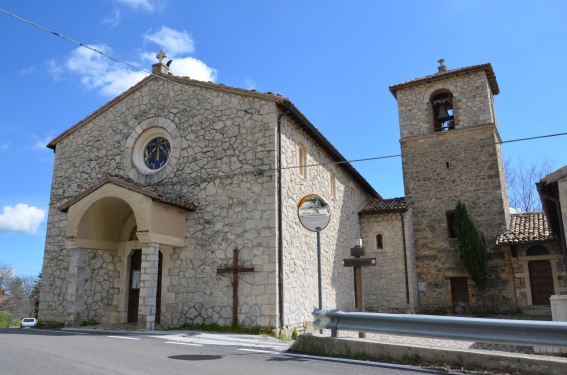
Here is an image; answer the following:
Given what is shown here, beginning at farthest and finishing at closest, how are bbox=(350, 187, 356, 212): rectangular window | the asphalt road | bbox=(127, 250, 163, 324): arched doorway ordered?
bbox=(350, 187, 356, 212): rectangular window < bbox=(127, 250, 163, 324): arched doorway < the asphalt road

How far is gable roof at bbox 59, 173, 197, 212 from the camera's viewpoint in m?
11.0

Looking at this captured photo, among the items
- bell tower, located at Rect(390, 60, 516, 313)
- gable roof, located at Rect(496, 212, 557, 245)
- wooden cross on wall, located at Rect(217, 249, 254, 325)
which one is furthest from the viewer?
bell tower, located at Rect(390, 60, 516, 313)

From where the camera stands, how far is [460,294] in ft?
60.2

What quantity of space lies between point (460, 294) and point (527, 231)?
366cm

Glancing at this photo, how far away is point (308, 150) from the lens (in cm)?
1420

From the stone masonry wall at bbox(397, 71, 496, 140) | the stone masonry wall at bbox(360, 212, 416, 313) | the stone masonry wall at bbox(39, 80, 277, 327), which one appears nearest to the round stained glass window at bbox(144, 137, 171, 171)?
the stone masonry wall at bbox(39, 80, 277, 327)

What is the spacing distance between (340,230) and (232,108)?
272 inches

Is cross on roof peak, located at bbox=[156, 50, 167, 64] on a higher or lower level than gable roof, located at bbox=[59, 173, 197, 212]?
higher

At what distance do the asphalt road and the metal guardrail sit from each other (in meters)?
0.59

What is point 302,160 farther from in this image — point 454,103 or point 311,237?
point 454,103

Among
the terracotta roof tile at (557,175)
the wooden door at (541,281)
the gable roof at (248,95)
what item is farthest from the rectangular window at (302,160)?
the wooden door at (541,281)

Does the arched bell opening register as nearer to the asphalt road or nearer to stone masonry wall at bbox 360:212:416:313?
stone masonry wall at bbox 360:212:416:313

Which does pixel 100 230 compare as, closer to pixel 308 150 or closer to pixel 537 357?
pixel 308 150

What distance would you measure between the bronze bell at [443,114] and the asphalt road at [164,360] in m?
15.3
